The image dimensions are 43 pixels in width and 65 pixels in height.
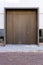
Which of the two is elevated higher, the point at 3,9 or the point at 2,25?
the point at 3,9

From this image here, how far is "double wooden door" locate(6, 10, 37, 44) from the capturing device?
47.3ft

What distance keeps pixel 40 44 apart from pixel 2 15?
3565 mm

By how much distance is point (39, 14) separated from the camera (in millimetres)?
Answer: 14008

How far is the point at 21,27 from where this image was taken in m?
14.4

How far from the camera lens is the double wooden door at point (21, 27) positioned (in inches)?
568
